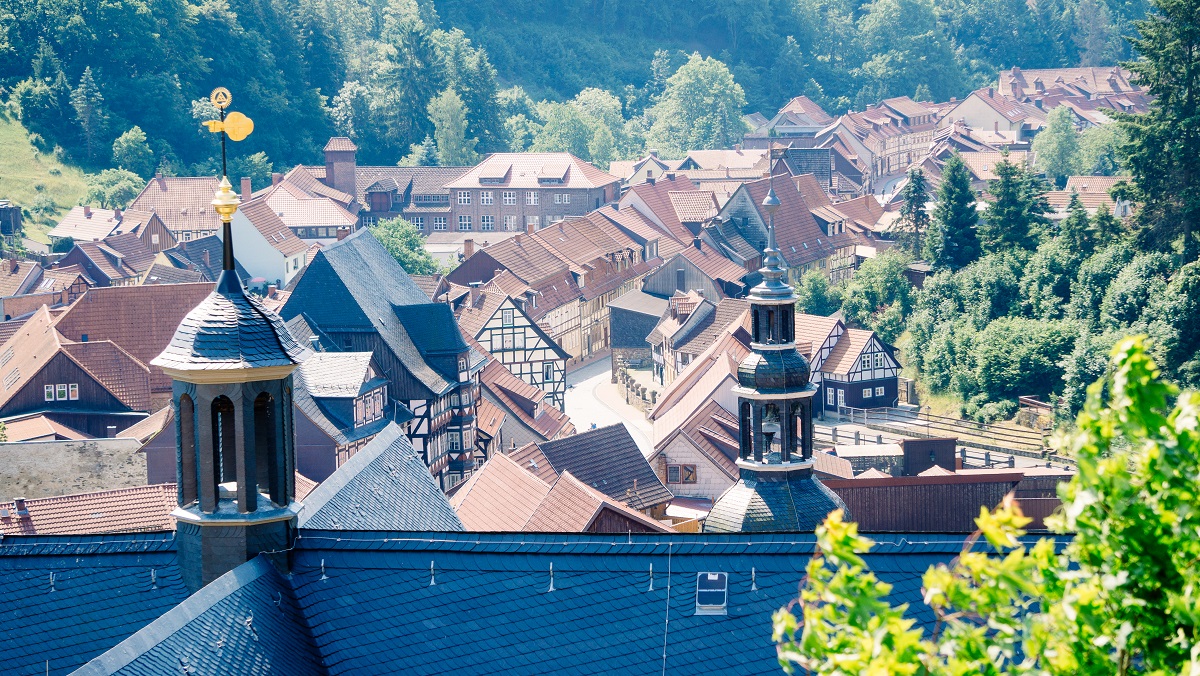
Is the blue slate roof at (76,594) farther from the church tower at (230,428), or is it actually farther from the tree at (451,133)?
the tree at (451,133)

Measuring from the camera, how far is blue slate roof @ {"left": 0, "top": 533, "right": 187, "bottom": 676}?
1617cm

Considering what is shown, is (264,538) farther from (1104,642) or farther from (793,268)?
(793,268)

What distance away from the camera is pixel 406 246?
304 ft

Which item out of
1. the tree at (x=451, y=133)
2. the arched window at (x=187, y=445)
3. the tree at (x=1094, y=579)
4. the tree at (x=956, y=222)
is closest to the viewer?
the tree at (x=1094, y=579)

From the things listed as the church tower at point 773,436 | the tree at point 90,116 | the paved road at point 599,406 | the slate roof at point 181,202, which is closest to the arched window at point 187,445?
the church tower at point 773,436

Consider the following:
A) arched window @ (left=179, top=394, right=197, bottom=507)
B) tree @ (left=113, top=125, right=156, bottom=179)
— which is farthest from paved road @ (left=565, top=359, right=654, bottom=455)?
tree @ (left=113, top=125, right=156, bottom=179)

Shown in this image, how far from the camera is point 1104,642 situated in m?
6.94

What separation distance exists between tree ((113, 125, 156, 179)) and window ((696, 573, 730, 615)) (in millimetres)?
109541

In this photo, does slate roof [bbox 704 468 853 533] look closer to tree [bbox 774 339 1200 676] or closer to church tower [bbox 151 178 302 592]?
church tower [bbox 151 178 302 592]

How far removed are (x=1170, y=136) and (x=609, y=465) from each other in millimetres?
30229

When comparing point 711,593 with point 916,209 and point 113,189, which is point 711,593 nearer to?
point 916,209

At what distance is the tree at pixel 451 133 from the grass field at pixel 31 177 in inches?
1208

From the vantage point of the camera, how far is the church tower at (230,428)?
16609mm

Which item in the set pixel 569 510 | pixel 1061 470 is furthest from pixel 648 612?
pixel 1061 470
